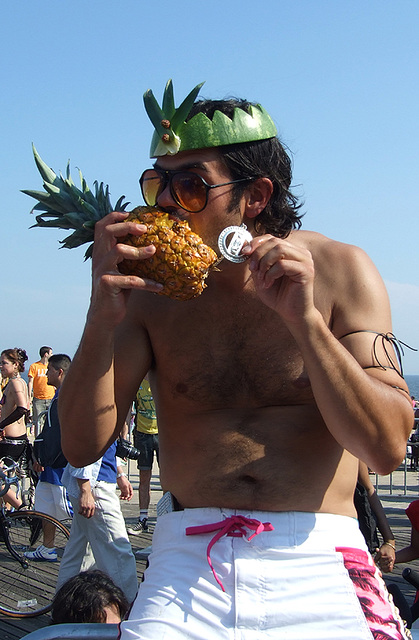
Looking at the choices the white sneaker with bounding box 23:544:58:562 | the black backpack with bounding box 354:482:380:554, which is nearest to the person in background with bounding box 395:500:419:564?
the black backpack with bounding box 354:482:380:554

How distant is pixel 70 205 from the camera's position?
8.77 ft

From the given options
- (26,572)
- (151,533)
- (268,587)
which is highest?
(268,587)

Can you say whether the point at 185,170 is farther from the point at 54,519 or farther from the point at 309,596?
the point at 54,519

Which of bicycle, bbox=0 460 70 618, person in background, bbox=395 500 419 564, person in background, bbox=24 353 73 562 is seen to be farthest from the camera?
person in background, bbox=24 353 73 562

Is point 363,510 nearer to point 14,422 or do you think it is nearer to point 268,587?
point 268,587

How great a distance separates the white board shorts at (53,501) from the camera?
6.65m

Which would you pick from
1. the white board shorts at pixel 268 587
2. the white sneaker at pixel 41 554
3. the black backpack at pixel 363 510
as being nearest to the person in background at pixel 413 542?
the black backpack at pixel 363 510

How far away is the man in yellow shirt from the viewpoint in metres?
8.53

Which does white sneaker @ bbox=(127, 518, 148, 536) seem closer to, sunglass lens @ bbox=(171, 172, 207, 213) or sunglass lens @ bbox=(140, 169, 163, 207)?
sunglass lens @ bbox=(140, 169, 163, 207)

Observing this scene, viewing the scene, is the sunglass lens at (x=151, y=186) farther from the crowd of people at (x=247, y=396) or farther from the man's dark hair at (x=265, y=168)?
the man's dark hair at (x=265, y=168)

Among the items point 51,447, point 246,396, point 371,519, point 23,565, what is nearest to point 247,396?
point 246,396

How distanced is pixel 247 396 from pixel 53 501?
495 centimetres

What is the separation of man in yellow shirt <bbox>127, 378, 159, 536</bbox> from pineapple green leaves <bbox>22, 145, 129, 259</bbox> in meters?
5.73

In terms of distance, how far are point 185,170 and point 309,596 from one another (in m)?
1.53
